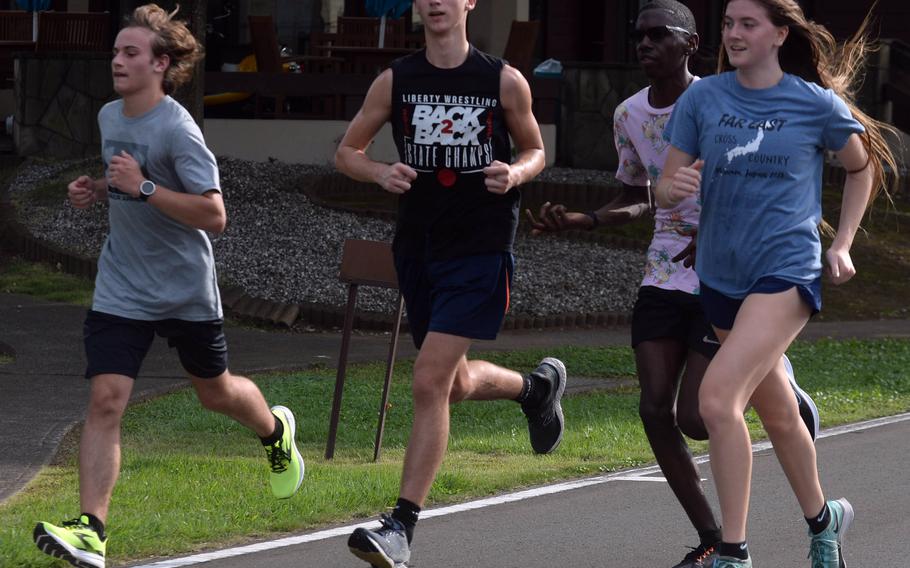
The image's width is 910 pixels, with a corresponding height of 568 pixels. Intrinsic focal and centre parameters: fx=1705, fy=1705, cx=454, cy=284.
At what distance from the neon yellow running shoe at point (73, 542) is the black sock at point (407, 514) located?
3.27ft

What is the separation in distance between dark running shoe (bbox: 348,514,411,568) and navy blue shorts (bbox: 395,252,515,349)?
30.3 inches

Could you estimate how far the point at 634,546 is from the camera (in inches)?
266

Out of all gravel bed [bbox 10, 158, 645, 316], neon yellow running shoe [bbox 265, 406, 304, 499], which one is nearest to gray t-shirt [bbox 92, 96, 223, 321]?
neon yellow running shoe [bbox 265, 406, 304, 499]

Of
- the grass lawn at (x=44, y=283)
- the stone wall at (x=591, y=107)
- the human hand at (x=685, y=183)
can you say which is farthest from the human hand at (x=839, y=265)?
the stone wall at (x=591, y=107)

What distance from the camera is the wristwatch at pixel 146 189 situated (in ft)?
19.1

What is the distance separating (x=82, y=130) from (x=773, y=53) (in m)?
15.7

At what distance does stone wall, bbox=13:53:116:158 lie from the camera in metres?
20.2

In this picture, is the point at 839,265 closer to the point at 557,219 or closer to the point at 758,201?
the point at 758,201

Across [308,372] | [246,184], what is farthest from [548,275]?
[308,372]

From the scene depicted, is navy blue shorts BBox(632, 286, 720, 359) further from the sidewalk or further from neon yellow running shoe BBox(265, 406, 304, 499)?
the sidewalk

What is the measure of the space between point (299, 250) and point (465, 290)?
1047cm

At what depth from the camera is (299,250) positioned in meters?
16.5

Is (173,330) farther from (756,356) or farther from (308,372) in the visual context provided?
(308,372)

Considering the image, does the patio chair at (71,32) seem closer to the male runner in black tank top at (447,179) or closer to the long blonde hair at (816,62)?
the male runner in black tank top at (447,179)
